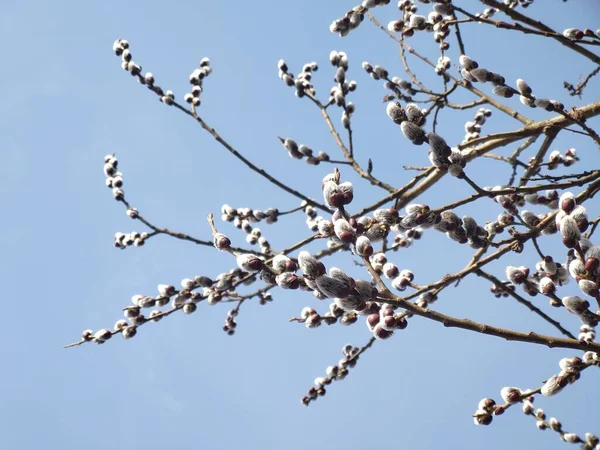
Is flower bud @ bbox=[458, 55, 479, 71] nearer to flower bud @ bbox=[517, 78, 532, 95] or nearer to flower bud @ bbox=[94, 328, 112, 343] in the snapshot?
flower bud @ bbox=[517, 78, 532, 95]

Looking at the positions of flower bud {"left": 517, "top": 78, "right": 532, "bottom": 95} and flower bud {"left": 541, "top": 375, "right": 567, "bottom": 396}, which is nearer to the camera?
flower bud {"left": 541, "top": 375, "right": 567, "bottom": 396}

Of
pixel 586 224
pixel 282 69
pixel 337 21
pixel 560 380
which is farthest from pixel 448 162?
pixel 282 69

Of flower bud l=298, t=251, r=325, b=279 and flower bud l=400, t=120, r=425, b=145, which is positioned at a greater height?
flower bud l=400, t=120, r=425, b=145

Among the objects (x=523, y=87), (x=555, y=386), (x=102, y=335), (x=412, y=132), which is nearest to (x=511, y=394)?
(x=555, y=386)

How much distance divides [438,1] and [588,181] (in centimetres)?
141

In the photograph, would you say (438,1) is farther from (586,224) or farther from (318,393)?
(318,393)

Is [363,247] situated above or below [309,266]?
above

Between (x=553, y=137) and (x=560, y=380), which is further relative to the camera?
(x=553, y=137)

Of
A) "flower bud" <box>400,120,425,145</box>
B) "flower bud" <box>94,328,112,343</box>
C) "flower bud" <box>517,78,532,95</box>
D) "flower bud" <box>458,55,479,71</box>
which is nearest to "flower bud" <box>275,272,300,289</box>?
"flower bud" <box>400,120,425,145</box>

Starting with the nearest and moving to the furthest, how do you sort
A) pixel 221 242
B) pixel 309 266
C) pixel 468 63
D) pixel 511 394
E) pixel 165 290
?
1. pixel 309 266
2. pixel 511 394
3. pixel 221 242
4. pixel 468 63
5. pixel 165 290

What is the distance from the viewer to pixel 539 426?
3865 millimetres

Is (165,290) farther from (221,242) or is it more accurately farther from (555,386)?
(555,386)

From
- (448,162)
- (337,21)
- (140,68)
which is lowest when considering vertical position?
(448,162)

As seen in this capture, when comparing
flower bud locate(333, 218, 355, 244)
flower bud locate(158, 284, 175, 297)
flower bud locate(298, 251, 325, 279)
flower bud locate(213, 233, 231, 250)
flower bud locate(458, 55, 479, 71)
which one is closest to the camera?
flower bud locate(298, 251, 325, 279)
